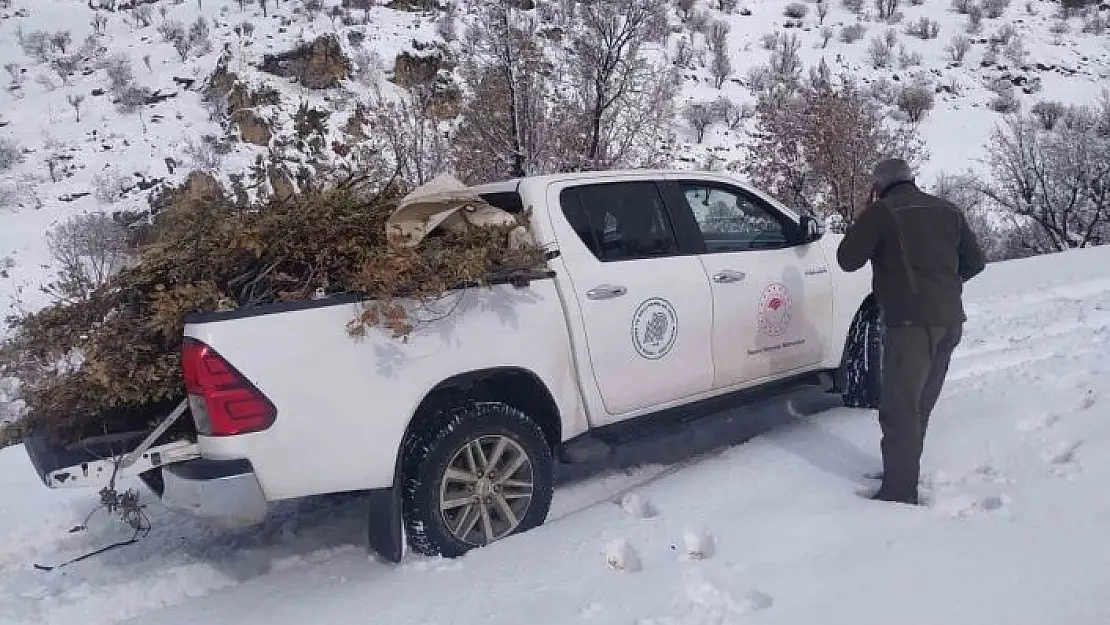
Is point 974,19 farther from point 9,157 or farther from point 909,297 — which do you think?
point 909,297

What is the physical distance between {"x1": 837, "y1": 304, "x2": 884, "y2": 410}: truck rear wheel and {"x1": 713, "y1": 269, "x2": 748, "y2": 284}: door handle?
1.22m

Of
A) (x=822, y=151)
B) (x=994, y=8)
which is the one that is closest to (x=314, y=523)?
(x=822, y=151)

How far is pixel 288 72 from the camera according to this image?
92.1 ft

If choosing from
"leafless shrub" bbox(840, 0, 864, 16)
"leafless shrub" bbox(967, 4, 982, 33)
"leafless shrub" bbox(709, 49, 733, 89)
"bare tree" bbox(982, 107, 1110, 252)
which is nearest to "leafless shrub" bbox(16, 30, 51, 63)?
"leafless shrub" bbox(709, 49, 733, 89)

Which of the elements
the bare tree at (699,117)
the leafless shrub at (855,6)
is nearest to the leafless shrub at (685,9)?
the bare tree at (699,117)

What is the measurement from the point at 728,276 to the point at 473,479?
1.92 metres

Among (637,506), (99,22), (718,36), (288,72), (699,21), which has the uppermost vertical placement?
(99,22)

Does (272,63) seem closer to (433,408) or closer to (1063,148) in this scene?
(1063,148)

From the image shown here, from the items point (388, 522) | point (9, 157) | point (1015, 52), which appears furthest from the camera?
point (1015, 52)

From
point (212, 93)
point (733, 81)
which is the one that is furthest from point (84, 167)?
point (733, 81)

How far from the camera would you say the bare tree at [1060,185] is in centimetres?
1870

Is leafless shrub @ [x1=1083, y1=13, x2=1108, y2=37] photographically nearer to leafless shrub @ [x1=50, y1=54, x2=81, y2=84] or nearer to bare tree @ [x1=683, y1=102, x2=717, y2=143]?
bare tree @ [x1=683, y1=102, x2=717, y2=143]

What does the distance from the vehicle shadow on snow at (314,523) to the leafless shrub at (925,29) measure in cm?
3780

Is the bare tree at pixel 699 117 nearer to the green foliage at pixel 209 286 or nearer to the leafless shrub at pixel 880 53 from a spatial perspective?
the leafless shrub at pixel 880 53
